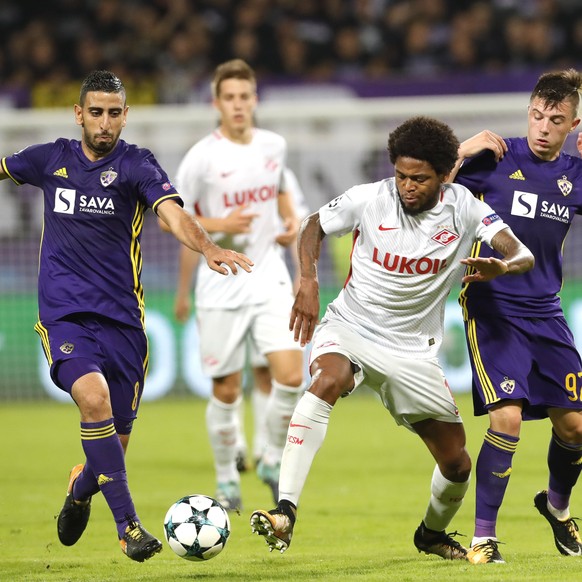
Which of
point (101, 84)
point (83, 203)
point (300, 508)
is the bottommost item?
point (300, 508)

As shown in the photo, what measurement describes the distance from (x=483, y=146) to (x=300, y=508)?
304cm

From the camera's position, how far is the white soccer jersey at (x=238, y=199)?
8.66m

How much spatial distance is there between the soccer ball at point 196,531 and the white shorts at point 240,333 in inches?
107

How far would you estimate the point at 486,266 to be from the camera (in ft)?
18.1

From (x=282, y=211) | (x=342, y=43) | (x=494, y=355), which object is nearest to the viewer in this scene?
(x=494, y=355)

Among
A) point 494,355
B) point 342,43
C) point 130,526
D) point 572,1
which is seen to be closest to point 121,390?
point 130,526

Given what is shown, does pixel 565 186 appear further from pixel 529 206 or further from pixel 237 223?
pixel 237 223

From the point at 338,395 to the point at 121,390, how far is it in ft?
4.13

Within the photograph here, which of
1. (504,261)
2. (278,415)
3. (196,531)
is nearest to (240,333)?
(278,415)

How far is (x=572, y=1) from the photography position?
16.6 m

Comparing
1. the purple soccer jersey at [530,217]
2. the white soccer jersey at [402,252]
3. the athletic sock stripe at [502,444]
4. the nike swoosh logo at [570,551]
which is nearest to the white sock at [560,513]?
the nike swoosh logo at [570,551]

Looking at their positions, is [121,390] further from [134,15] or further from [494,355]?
[134,15]

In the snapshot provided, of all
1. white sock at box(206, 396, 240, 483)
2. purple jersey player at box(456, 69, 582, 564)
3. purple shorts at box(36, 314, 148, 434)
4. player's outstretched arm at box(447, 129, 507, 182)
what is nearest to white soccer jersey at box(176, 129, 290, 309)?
white sock at box(206, 396, 240, 483)

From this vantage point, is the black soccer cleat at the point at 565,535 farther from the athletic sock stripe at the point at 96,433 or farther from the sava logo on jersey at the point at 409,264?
the athletic sock stripe at the point at 96,433
